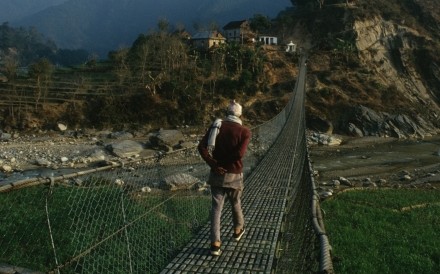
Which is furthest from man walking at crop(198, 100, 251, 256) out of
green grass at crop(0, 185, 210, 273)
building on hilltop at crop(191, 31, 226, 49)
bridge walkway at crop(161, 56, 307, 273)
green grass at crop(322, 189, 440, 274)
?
building on hilltop at crop(191, 31, 226, 49)

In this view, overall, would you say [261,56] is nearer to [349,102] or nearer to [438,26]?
[349,102]

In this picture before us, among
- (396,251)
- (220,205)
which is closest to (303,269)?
(220,205)

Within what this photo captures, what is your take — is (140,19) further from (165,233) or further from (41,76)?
(165,233)

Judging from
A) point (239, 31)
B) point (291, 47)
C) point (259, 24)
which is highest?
point (259, 24)

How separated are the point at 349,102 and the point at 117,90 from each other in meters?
15.7

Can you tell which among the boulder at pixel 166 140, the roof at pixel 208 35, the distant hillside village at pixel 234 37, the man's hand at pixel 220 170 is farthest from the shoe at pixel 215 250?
the roof at pixel 208 35

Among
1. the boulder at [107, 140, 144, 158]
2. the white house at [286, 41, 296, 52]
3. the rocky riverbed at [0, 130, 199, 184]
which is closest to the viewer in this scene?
the rocky riverbed at [0, 130, 199, 184]

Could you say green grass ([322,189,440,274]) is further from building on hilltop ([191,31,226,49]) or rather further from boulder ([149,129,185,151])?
building on hilltop ([191,31,226,49])

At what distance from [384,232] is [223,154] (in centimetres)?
409

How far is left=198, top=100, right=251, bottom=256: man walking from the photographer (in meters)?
3.70

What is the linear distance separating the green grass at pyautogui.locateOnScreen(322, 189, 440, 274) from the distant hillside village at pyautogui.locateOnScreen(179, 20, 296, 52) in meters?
27.7

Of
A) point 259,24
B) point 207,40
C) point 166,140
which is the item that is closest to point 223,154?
point 166,140

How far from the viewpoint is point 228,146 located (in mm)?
3730

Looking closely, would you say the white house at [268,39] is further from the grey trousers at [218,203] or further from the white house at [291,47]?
the grey trousers at [218,203]
